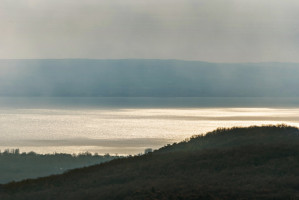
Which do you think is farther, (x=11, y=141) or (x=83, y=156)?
(x=11, y=141)

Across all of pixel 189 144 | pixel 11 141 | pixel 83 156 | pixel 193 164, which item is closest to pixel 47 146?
pixel 11 141

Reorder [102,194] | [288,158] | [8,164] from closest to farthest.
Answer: [102,194] → [288,158] → [8,164]

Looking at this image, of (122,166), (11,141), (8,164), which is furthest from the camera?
(11,141)

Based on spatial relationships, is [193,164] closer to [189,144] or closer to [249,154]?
[249,154]

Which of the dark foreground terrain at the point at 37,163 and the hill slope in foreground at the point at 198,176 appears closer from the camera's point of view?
the hill slope in foreground at the point at 198,176

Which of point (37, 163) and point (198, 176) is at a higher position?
point (198, 176)

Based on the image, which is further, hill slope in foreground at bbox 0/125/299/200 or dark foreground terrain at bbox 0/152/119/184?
dark foreground terrain at bbox 0/152/119/184

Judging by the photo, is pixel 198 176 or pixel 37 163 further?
pixel 37 163
